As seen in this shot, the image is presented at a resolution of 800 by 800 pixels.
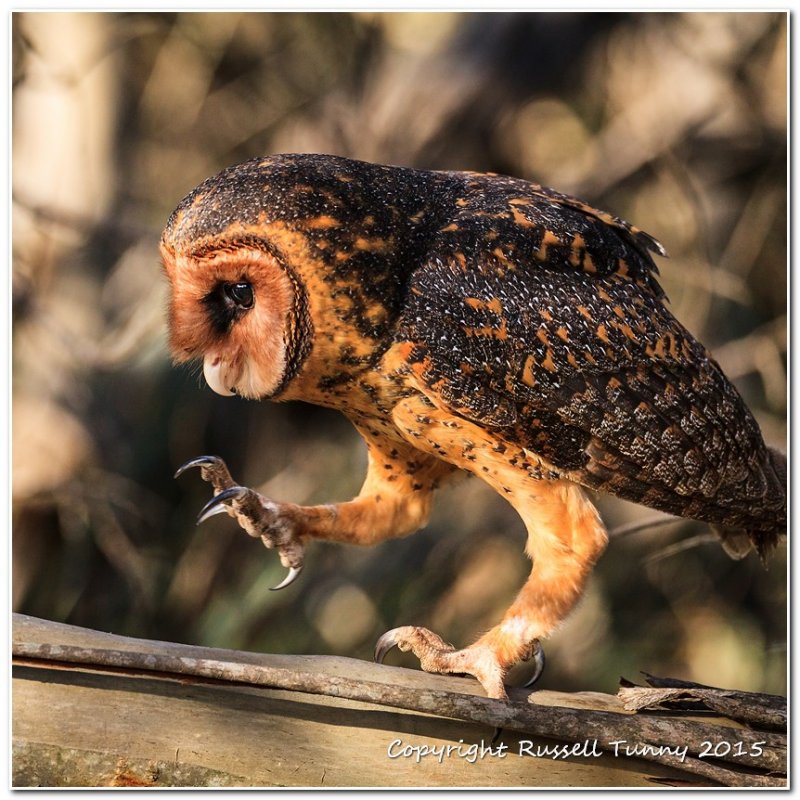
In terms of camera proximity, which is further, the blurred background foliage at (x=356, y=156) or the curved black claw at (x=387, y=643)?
the blurred background foliage at (x=356, y=156)

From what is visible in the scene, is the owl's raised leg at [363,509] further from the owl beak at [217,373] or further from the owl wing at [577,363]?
the owl wing at [577,363]

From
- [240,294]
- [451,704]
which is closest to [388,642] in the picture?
[451,704]

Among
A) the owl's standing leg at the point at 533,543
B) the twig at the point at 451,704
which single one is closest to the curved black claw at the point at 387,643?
the owl's standing leg at the point at 533,543

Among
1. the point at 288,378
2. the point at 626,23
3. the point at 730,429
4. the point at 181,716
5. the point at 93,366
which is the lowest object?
the point at 181,716

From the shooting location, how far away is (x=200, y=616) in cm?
321

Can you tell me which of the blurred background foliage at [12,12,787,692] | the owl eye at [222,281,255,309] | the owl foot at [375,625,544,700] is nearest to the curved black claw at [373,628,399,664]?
the owl foot at [375,625,544,700]

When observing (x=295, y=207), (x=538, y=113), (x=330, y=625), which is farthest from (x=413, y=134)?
(x=330, y=625)

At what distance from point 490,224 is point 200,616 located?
1.83m

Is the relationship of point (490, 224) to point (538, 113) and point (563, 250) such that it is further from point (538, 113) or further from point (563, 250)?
point (538, 113)

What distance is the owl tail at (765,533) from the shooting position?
217 cm

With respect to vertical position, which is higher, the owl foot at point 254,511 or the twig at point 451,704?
the owl foot at point 254,511

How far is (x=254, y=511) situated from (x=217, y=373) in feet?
1.22

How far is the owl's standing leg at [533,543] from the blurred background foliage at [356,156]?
0.97m

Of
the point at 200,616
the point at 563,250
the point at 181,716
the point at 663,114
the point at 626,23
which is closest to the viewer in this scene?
the point at 181,716
